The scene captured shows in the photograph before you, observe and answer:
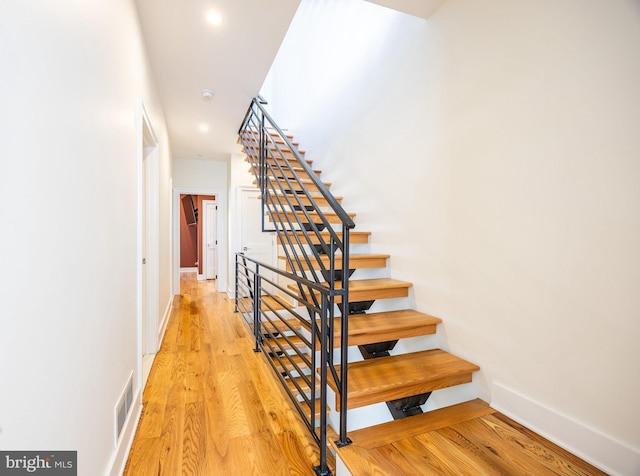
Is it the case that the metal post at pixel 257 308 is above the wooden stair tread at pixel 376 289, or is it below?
below

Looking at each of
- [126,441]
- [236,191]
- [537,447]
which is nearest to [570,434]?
[537,447]

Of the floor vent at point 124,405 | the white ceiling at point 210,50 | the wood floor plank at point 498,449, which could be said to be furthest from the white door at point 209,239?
the wood floor plank at point 498,449

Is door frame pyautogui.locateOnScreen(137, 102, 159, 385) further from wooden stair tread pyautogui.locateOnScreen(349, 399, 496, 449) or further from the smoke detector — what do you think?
wooden stair tread pyautogui.locateOnScreen(349, 399, 496, 449)

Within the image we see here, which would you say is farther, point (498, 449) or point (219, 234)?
point (219, 234)

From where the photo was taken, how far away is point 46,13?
0.82m

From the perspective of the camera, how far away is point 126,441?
5.16 ft

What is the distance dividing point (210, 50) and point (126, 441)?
2.79 meters

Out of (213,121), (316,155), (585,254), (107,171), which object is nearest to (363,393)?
(585,254)

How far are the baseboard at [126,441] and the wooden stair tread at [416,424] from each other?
108 cm

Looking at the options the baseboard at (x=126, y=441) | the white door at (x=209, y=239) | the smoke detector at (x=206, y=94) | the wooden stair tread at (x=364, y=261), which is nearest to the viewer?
the baseboard at (x=126, y=441)

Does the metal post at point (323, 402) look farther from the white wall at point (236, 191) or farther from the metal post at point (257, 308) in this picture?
the white wall at point (236, 191)

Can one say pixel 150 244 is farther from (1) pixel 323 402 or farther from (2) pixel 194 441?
→ (1) pixel 323 402

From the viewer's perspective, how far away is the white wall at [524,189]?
130 cm

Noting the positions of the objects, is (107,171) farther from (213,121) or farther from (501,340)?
(213,121)
